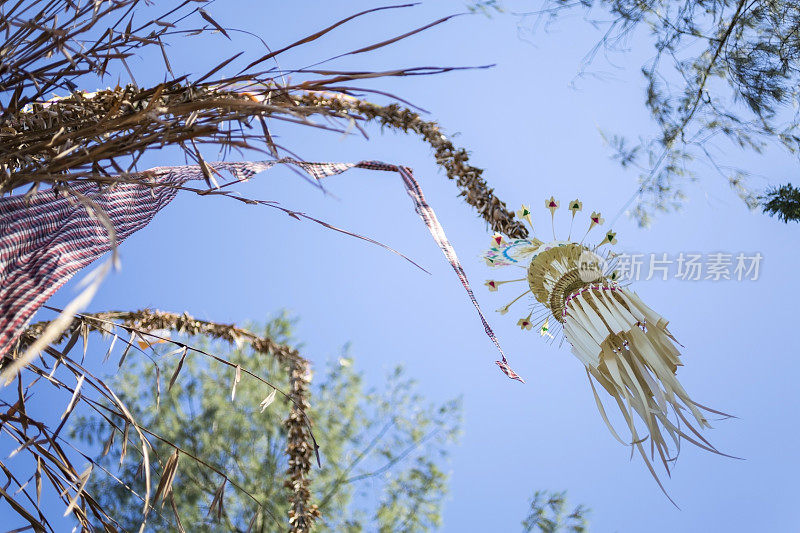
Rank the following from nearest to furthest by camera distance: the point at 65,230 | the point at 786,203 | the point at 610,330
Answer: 1. the point at 65,230
2. the point at 610,330
3. the point at 786,203

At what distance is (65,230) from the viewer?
69cm

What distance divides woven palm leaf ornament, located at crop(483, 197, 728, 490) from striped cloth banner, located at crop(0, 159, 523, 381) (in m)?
0.30

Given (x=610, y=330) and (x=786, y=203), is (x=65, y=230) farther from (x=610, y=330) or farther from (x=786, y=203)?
(x=786, y=203)

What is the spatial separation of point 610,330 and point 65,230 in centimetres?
92

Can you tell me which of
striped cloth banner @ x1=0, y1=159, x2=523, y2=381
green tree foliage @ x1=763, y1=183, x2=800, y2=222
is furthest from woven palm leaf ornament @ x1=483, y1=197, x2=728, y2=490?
green tree foliage @ x1=763, y1=183, x2=800, y2=222

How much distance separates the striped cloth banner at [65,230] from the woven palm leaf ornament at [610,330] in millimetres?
303

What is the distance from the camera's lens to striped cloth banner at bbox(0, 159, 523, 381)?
0.55 metres

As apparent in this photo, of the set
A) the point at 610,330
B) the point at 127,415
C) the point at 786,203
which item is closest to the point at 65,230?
the point at 127,415

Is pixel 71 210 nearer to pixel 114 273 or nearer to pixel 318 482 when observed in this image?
pixel 114 273

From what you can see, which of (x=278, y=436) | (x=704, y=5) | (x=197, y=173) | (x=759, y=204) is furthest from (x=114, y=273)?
(x=278, y=436)

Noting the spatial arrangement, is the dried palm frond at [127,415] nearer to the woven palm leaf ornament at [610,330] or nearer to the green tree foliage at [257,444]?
the woven palm leaf ornament at [610,330]

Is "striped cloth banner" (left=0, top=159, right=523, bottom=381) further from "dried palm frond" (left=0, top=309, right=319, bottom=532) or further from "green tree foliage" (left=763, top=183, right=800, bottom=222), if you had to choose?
"green tree foliage" (left=763, top=183, right=800, bottom=222)

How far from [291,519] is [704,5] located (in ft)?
9.31

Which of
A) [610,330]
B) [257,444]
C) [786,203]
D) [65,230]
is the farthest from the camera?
[257,444]
